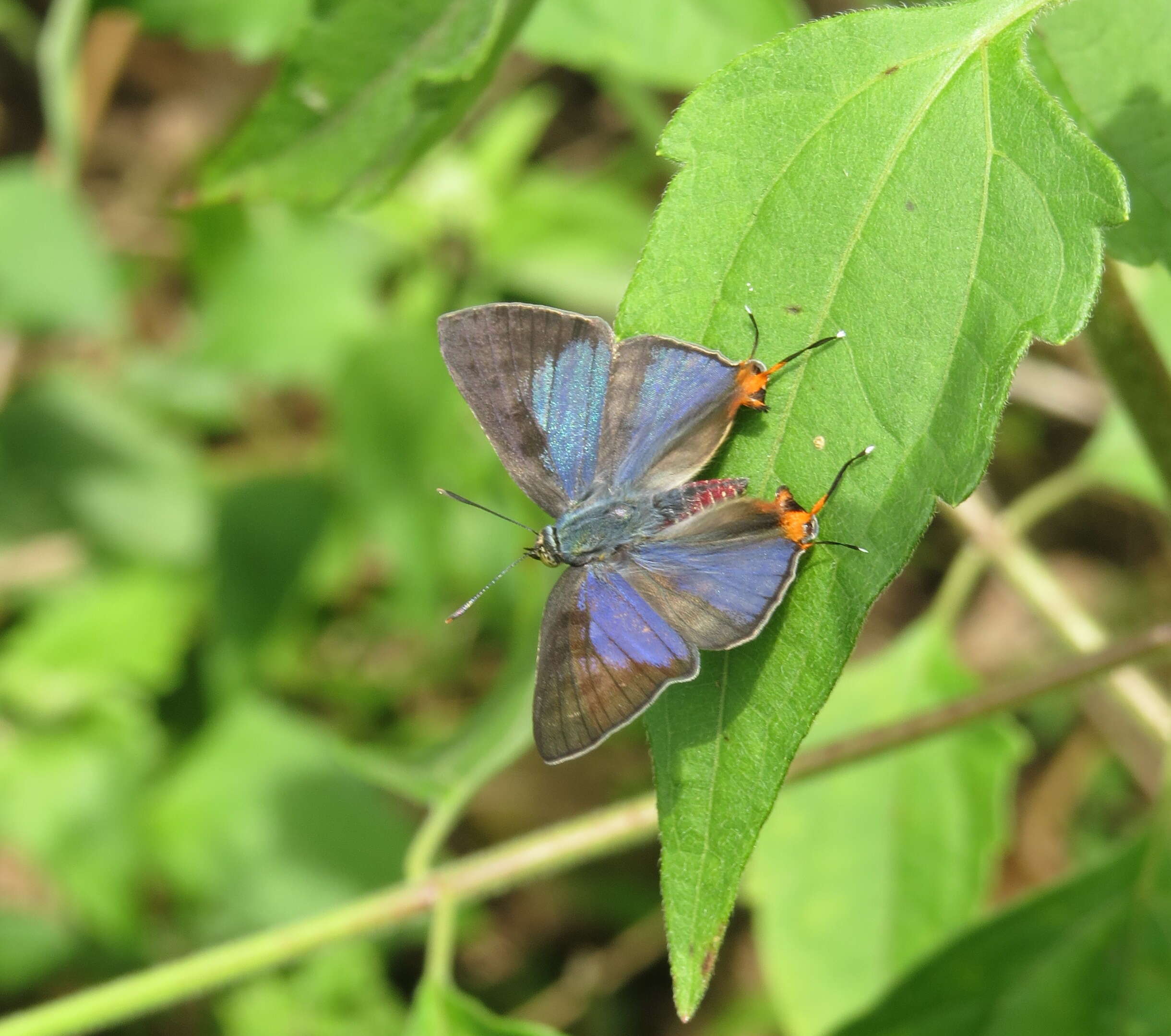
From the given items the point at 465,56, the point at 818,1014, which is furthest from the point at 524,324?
the point at 818,1014

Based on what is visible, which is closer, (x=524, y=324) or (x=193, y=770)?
(x=524, y=324)

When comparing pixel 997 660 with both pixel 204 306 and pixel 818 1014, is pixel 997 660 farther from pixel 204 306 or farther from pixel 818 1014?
pixel 204 306

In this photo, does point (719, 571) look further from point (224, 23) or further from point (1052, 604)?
point (224, 23)

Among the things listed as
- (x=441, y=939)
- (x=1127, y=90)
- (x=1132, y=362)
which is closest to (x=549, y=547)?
(x=441, y=939)

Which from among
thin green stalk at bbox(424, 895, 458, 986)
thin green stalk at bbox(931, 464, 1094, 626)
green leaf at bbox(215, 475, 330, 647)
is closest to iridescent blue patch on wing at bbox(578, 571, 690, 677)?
thin green stalk at bbox(424, 895, 458, 986)

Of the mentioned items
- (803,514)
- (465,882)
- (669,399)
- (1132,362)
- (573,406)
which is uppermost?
(1132,362)

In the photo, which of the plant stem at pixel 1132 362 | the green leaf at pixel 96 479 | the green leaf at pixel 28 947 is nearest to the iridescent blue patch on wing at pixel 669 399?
the plant stem at pixel 1132 362

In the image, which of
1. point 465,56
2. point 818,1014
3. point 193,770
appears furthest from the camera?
point 193,770
